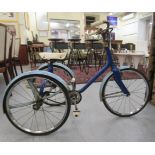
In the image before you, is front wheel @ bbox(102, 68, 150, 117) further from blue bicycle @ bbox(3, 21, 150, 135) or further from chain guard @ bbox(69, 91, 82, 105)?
chain guard @ bbox(69, 91, 82, 105)

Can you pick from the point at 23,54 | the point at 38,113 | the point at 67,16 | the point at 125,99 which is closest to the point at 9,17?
the point at 23,54

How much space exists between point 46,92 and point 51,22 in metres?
7.82

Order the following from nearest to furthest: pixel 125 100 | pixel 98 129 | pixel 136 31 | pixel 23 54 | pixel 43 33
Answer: pixel 98 129 → pixel 125 100 → pixel 23 54 → pixel 136 31 → pixel 43 33

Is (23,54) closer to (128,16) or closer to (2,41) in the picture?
(2,41)

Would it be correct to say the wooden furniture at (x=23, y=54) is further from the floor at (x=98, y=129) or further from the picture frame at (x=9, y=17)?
the floor at (x=98, y=129)

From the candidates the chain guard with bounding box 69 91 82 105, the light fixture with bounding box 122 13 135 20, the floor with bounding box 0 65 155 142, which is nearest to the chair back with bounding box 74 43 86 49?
the floor with bounding box 0 65 155 142

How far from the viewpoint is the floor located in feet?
4.45

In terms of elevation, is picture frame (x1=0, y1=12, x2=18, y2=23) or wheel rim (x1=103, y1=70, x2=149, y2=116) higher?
picture frame (x1=0, y1=12, x2=18, y2=23)

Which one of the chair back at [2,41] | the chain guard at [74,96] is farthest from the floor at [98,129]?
the chair back at [2,41]

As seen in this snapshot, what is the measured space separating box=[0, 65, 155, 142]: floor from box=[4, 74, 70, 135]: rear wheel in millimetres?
83

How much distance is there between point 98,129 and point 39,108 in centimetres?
59

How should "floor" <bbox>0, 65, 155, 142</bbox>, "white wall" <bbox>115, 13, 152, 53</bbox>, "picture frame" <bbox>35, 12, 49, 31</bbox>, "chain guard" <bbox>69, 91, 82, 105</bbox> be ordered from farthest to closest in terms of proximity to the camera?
"picture frame" <bbox>35, 12, 49, 31</bbox>, "white wall" <bbox>115, 13, 152, 53</bbox>, "chain guard" <bbox>69, 91, 82, 105</bbox>, "floor" <bbox>0, 65, 155, 142</bbox>

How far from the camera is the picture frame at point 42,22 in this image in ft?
27.0

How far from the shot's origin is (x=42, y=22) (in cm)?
837
